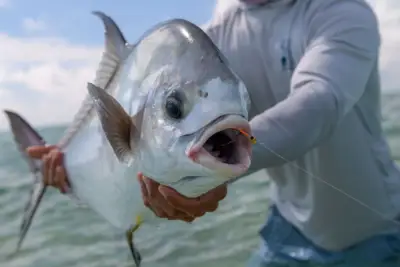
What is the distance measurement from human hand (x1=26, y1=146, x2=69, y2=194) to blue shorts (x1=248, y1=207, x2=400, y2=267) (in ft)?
2.09

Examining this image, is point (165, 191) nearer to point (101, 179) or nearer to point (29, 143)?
point (101, 179)

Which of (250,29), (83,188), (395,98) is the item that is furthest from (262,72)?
(395,98)

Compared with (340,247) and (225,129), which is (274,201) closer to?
(340,247)

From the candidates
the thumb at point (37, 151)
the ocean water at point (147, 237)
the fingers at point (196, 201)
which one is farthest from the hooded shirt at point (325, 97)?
the ocean water at point (147, 237)

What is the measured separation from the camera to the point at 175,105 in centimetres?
99

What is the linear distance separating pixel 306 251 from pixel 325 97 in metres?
0.59

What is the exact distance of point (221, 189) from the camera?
1203mm

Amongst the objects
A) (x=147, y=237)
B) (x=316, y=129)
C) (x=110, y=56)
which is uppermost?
(x=110, y=56)

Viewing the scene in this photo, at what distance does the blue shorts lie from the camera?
5.64 feet

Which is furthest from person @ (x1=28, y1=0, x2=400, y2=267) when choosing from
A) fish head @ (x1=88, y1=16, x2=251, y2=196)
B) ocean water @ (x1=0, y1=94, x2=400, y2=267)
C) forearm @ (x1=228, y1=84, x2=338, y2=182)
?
ocean water @ (x1=0, y1=94, x2=400, y2=267)

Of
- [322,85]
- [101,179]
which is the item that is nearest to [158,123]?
[101,179]

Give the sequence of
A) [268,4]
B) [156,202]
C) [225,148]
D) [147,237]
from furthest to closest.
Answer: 1. [147,237]
2. [268,4]
3. [156,202]
4. [225,148]

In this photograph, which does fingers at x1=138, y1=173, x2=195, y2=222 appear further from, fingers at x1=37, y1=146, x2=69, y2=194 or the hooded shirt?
fingers at x1=37, y1=146, x2=69, y2=194

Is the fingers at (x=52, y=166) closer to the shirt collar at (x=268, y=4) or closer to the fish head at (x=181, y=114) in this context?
the fish head at (x=181, y=114)
